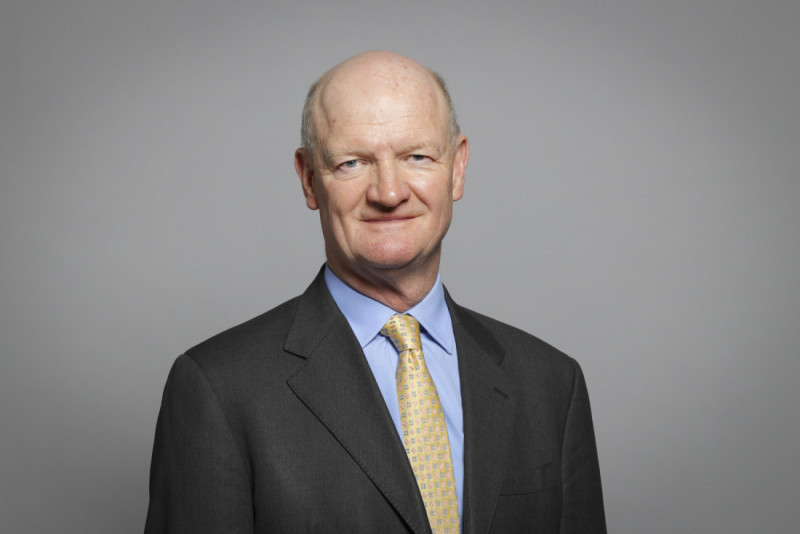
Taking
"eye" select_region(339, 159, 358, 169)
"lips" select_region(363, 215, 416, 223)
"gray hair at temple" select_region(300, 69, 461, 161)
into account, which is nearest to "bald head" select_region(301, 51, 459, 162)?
"gray hair at temple" select_region(300, 69, 461, 161)

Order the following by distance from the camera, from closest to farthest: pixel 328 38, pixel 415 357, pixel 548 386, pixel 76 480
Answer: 1. pixel 415 357
2. pixel 548 386
3. pixel 76 480
4. pixel 328 38

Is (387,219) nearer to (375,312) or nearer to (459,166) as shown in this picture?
(375,312)

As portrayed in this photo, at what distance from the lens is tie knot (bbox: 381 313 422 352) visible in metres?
3.48

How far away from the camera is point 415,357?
11.3 ft

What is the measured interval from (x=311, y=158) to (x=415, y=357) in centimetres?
70

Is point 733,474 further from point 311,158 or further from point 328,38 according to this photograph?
point 311,158

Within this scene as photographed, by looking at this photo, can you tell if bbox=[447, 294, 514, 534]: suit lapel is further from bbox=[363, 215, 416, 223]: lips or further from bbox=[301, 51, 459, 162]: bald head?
bbox=[301, 51, 459, 162]: bald head

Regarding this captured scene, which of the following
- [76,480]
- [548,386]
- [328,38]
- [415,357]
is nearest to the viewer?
[415,357]

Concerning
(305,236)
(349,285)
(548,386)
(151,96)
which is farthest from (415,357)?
(151,96)

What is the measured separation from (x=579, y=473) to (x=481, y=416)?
19.7 inches

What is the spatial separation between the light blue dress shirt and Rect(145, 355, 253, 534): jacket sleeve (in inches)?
19.2

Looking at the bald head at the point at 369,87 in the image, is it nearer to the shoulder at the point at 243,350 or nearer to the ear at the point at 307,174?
the ear at the point at 307,174

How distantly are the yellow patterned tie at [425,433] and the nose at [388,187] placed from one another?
15.5 inches

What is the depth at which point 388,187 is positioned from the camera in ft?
11.0
